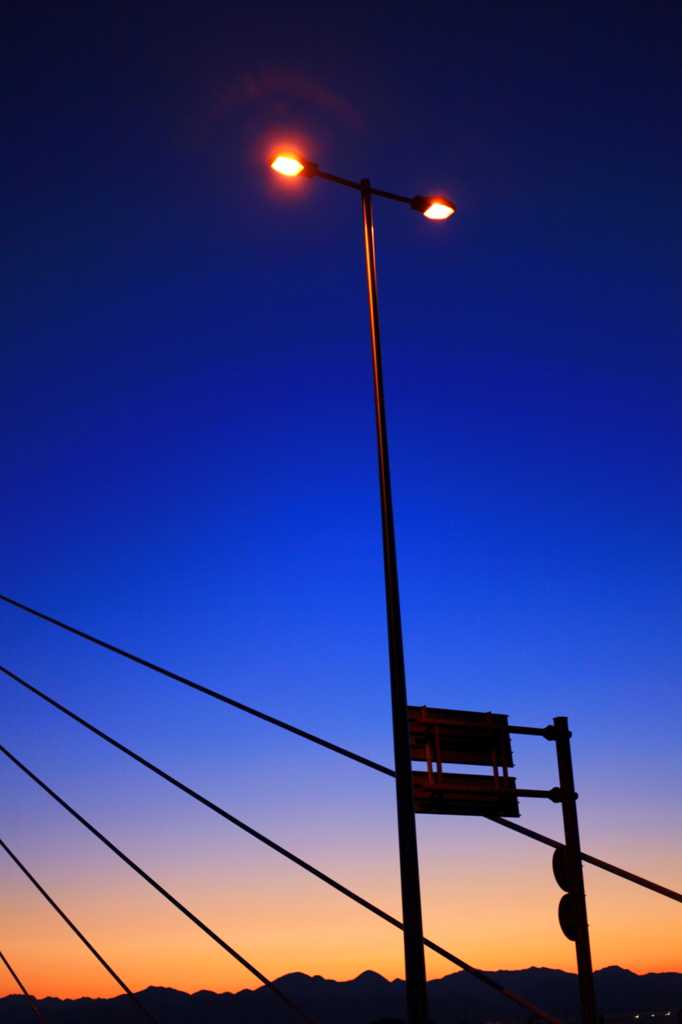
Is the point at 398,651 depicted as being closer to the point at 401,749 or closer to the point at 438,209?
the point at 401,749

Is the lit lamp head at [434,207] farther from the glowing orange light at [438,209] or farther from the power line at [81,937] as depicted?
the power line at [81,937]

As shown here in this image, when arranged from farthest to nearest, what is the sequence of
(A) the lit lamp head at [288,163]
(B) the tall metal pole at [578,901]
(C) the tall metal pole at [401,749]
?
(B) the tall metal pole at [578,901] → (A) the lit lamp head at [288,163] → (C) the tall metal pole at [401,749]

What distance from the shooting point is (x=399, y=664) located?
827 centimetres

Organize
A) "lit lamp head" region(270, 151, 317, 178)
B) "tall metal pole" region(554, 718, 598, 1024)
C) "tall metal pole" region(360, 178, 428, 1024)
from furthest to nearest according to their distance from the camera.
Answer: "tall metal pole" region(554, 718, 598, 1024) < "lit lamp head" region(270, 151, 317, 178) < "tall metal pole" region(360, 178, 428, 1024)

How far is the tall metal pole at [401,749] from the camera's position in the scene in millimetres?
7156

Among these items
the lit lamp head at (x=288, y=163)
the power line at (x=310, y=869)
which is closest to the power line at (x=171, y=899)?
the power line at (x=310, y=869)

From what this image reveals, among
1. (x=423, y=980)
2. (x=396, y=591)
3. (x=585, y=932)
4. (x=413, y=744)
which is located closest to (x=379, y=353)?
(x=396, y=591)

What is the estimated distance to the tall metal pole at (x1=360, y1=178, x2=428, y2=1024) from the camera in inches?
282

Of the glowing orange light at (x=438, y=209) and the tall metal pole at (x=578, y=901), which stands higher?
the glowing orange light at (x=438, y=209)

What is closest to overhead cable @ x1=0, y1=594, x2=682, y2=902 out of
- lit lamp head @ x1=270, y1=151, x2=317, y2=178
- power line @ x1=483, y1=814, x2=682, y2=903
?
power line @ x1=483, y1=814, x2=682, y2=903

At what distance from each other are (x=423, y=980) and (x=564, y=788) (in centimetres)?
402

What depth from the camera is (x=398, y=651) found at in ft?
27.3

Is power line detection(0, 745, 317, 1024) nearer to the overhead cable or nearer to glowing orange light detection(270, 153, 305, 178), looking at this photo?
the overhead cable

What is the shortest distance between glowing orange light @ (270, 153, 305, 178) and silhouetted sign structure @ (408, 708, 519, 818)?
6249 mm
